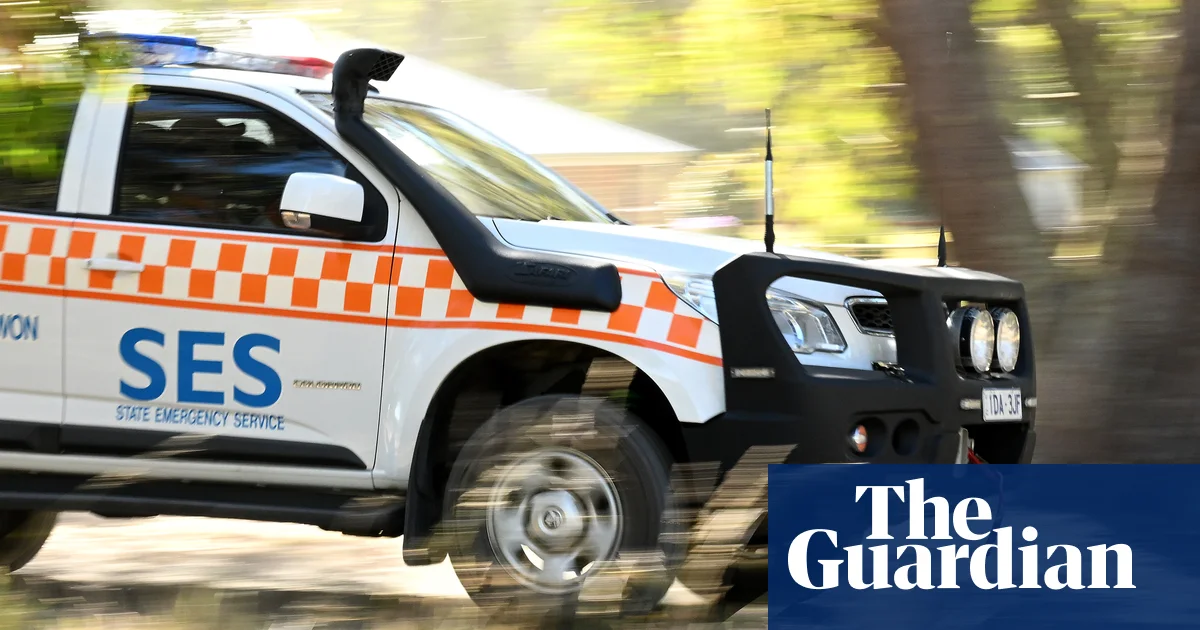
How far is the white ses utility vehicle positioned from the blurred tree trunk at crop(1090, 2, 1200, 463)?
4.21 ft

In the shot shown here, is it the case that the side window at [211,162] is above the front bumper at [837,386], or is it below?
above

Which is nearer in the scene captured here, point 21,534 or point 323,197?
point 323,197

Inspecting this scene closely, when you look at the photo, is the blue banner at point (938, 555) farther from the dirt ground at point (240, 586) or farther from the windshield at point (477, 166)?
the windshield at point (477, 166)

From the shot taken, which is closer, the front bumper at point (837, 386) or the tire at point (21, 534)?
the front bumper at point (837, 386)

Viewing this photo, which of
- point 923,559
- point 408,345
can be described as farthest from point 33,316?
point 923,559

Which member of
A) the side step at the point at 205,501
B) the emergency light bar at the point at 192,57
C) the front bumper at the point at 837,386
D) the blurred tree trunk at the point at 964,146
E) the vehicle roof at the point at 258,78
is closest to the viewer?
the emergency light bar at the point at 192,57

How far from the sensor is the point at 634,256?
4117mm

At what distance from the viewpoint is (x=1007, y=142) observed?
5781 millimetres

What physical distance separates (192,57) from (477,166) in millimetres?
1272

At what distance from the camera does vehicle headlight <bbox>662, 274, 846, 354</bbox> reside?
3.96 metres

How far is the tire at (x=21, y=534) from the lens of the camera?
5.48m

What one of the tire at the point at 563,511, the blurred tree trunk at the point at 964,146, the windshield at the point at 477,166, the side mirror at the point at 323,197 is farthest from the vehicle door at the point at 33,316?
the blurred tree trunk at the point at 964,146

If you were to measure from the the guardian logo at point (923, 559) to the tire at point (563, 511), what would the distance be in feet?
1.35

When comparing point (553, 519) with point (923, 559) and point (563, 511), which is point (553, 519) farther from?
point (923, 559)
